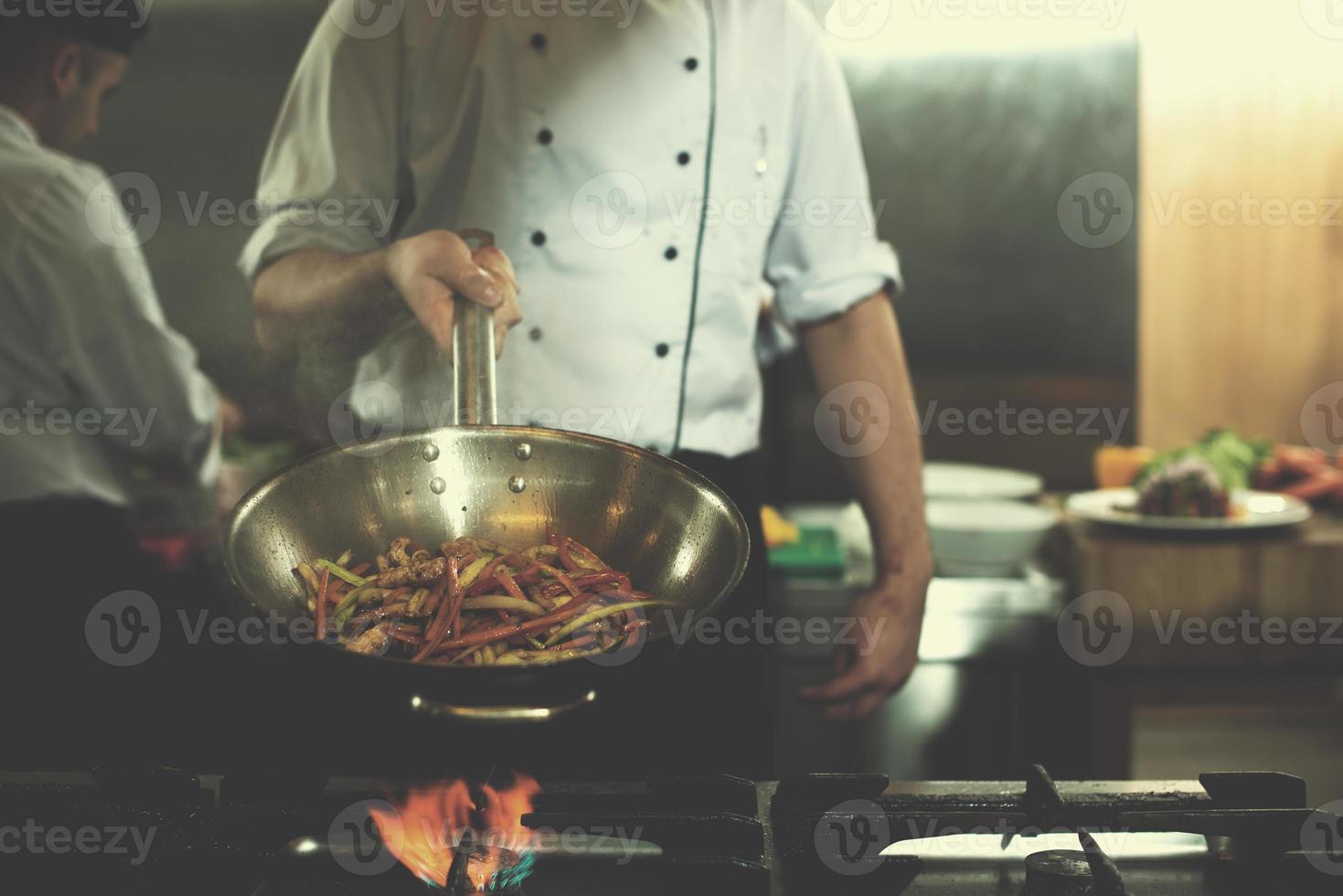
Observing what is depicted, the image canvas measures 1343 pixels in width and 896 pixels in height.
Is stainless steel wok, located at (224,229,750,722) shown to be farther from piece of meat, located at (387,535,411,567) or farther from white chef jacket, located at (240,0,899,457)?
white chef jacket, located at (240,0,899,457)

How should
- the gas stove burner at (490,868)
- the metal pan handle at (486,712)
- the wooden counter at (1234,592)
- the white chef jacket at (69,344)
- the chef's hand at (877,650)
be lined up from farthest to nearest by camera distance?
the wooden counter at (1234,592) → the white chef jacket at (69,344) → the chef's hand at (877,650) → the gas stove burner at (490,868) → the metal pan handle at (486,712)

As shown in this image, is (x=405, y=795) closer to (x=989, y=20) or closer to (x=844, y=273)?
(x=844, y=273)

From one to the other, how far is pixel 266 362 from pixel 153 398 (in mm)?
174

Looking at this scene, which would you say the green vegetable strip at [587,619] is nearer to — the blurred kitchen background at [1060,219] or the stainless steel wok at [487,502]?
the stainless steel wok at [487,502]

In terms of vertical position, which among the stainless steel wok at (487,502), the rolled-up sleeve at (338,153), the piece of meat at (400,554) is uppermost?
the rolled-up sleeve at (338,153)

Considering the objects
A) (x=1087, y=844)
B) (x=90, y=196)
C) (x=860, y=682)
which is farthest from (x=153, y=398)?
(x=1087, y=844)

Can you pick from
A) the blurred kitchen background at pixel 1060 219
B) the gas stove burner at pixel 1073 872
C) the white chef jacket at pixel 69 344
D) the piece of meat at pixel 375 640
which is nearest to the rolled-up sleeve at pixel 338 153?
the white chef jacket at pixel 69 344

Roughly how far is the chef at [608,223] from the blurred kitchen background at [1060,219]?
645 mm

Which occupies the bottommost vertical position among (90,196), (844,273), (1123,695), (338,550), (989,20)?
(1123,695)

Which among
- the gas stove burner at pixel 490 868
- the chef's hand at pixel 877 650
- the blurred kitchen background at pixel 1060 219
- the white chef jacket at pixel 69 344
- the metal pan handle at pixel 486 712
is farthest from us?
the blurred kitchen background at pixel 1060 219

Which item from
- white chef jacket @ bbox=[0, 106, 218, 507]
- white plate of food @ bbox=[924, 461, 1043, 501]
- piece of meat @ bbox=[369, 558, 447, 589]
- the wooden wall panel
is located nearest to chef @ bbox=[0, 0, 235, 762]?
white chef jacket @ bbox=[0, 106, 218, 507]

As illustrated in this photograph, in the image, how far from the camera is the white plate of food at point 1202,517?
1.92m

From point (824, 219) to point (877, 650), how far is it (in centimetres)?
55

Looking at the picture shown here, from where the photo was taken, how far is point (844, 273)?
56.8 inches
